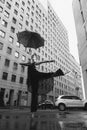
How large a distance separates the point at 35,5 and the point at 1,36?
22793mm

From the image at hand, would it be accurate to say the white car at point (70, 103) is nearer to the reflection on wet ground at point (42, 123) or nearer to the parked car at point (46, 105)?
the parked car at point (46, 105)

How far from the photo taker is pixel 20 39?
436cm

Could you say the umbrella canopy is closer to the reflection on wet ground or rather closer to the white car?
the reflection on wet ground

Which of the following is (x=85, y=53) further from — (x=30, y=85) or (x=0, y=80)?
(x=0, y=80)

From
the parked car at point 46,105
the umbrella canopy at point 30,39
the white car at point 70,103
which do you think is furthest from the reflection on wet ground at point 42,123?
the parked car at point 46,105

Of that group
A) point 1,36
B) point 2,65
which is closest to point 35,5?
point 1,36

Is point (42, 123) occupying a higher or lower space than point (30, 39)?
lower

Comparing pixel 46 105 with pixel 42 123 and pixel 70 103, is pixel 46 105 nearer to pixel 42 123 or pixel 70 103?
pixel 70 103

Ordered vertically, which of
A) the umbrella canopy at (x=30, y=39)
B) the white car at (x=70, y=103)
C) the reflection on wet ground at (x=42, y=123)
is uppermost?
the umbrella canopy at (x=30, y=39)

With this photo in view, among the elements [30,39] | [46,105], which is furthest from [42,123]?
[46,105]

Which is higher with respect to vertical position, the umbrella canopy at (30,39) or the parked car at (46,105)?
the umbrella canopy at (30,39)

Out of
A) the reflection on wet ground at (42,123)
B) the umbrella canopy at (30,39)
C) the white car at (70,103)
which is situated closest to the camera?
the reflection on wet ground at (42,123)

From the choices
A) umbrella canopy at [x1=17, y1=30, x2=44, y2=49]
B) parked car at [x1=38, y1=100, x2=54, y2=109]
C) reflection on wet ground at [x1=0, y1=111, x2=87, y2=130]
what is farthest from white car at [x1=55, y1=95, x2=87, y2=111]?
umbrella canopy at [x1=17, y1=30, x2=44, y2=49]

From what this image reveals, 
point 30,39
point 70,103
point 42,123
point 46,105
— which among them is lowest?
point 46,105
